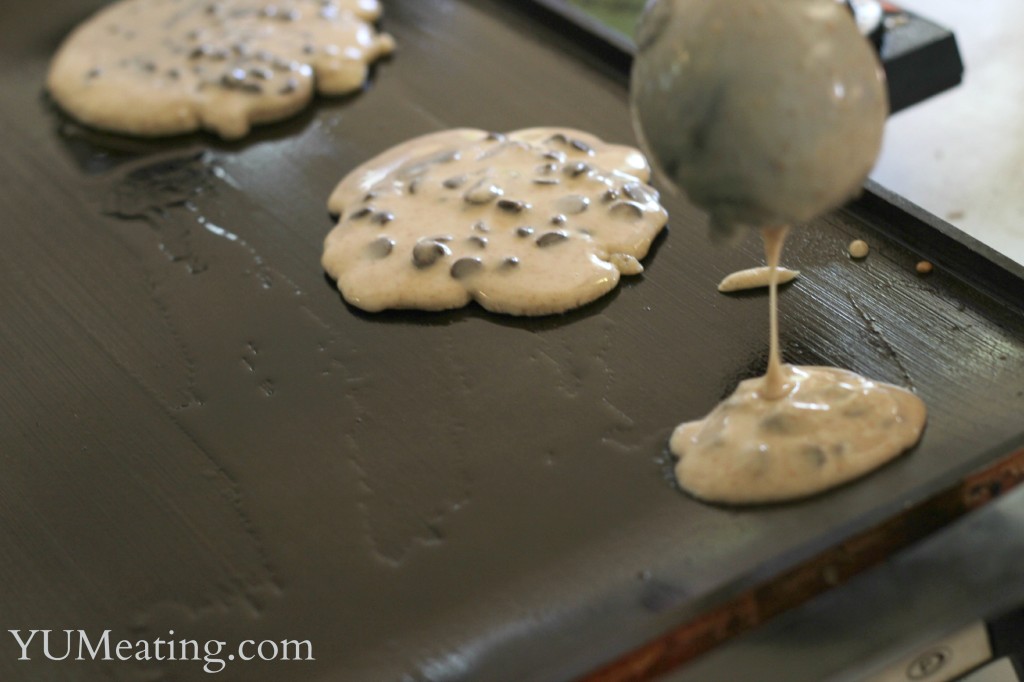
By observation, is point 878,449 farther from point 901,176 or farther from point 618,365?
point 901,176

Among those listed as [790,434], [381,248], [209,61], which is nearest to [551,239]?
[381,248]

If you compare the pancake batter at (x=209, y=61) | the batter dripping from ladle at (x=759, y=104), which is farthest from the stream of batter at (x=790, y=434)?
the pancake batter at (x=209, y=61)

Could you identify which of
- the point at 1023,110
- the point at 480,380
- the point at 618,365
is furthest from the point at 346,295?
the point at 1023,110

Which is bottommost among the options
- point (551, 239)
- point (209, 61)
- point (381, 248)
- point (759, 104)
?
point (209, 61)

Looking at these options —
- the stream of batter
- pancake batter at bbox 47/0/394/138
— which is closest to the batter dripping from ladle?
the stream of batter

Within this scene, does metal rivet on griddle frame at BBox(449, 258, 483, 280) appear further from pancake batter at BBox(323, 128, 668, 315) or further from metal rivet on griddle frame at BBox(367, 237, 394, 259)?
metal rivet on griddle frame at BBox(367, 237, 394, 259)

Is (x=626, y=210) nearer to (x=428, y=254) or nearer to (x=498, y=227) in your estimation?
(x=498, y=227)
